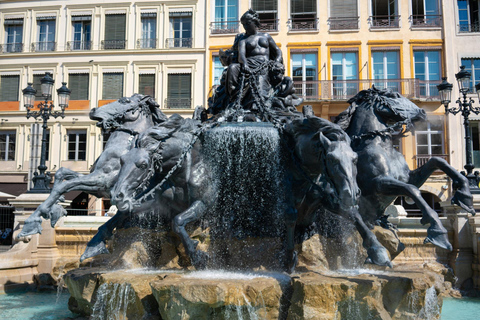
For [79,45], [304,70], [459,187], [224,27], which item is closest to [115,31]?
[79,45]

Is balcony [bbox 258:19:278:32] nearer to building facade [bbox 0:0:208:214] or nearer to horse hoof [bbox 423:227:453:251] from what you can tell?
building facade [bbox 0:0:208:214]

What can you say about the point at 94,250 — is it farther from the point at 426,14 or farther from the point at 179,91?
the point at 426,14

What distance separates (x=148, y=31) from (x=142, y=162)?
25.0 m

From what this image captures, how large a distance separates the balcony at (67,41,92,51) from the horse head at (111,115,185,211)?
2512cm

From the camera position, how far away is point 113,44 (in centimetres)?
2831

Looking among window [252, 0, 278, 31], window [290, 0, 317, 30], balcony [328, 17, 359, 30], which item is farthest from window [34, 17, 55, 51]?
balcony [328, 17, 359, 30]

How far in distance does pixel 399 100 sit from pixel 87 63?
24873 millimetres

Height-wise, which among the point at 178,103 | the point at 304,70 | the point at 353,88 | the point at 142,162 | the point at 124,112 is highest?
the point at 304,70

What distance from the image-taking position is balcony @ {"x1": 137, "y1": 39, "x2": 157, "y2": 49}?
28050 millimetres

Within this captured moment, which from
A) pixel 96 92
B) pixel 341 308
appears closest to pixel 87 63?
pixel 96 92

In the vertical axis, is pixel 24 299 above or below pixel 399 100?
below

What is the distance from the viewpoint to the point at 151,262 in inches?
262

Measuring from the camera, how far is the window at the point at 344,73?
25828 mm

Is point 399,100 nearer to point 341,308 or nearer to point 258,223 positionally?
point 258,223
